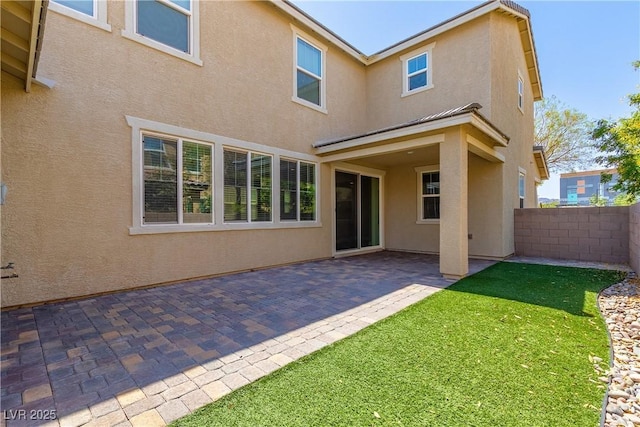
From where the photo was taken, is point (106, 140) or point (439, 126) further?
point (439, 126)

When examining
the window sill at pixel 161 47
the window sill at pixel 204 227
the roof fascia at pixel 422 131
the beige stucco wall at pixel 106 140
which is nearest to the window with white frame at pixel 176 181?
the window sill at pixel 204 227

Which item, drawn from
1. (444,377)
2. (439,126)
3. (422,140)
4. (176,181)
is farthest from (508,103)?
(176,181)

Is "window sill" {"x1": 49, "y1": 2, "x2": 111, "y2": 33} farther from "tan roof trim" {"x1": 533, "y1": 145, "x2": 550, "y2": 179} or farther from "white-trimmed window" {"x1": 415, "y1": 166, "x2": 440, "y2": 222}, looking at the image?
"tan roof trim" {"x1": 533, "y1": 145, "x2": 550, "y2": 179}

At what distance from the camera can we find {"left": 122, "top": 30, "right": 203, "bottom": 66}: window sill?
5.46 metres

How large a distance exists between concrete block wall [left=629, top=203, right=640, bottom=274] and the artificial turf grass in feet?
13.2

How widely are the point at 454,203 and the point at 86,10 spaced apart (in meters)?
7.94

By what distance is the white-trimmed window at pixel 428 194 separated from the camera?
10273 millimetres

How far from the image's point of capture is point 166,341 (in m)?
3.39

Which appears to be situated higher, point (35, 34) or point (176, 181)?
point (35, 34)

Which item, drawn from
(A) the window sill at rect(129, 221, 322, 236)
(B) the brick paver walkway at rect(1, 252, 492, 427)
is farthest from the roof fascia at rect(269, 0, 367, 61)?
(B) the brick paver walkway at rect(1, 252, 492, 427)

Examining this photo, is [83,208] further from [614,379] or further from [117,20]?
[614,379]

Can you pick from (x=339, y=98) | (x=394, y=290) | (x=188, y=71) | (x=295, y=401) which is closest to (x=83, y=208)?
(x=188, y=71)

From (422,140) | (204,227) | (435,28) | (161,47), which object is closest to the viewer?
(161,47)

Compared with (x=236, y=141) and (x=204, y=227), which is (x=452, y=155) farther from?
(x=204, y=227)
